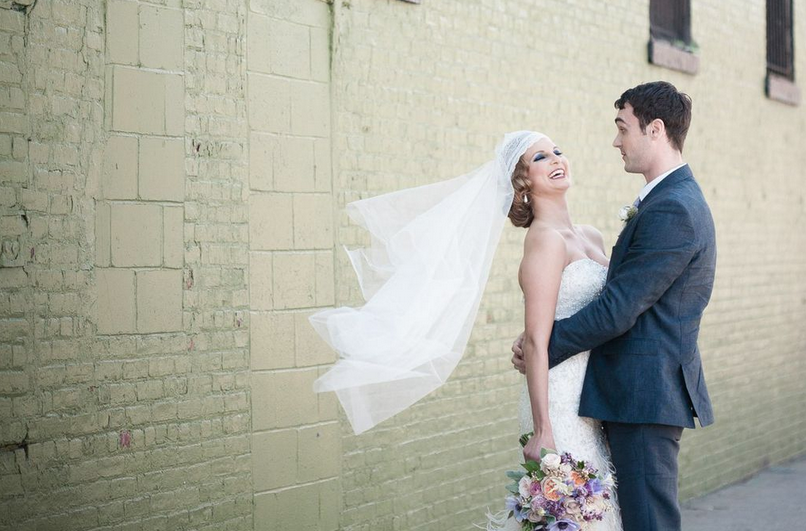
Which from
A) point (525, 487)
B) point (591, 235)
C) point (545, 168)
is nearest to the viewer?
point (525, 487)

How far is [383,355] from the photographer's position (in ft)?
14.0

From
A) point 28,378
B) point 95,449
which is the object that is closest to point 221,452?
point 95,449

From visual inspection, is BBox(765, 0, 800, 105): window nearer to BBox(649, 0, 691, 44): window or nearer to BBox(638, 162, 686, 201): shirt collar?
BBox(649, 0, 691, 44): window

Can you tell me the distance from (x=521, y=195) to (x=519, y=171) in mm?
108

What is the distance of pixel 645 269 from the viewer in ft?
12.9

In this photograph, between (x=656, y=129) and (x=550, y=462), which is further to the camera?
(x=656, y=129)

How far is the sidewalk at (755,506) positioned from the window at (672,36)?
388 centimetres

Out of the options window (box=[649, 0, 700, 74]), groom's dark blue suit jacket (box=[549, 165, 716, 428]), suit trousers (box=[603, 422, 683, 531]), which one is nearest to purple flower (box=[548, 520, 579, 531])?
suit trousers (box=[603, 422, 683, 531])

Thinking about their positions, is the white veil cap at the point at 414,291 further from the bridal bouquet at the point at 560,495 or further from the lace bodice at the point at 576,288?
the bridal bouquet at the point at 560,495

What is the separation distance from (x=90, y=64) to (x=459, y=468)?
3613 millimetres

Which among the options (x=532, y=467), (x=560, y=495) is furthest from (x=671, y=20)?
(x=560, y=495)

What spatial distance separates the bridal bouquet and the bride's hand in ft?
0.23

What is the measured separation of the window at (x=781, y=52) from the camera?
36.8ft

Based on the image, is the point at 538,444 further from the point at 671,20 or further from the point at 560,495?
the point at 671,20
